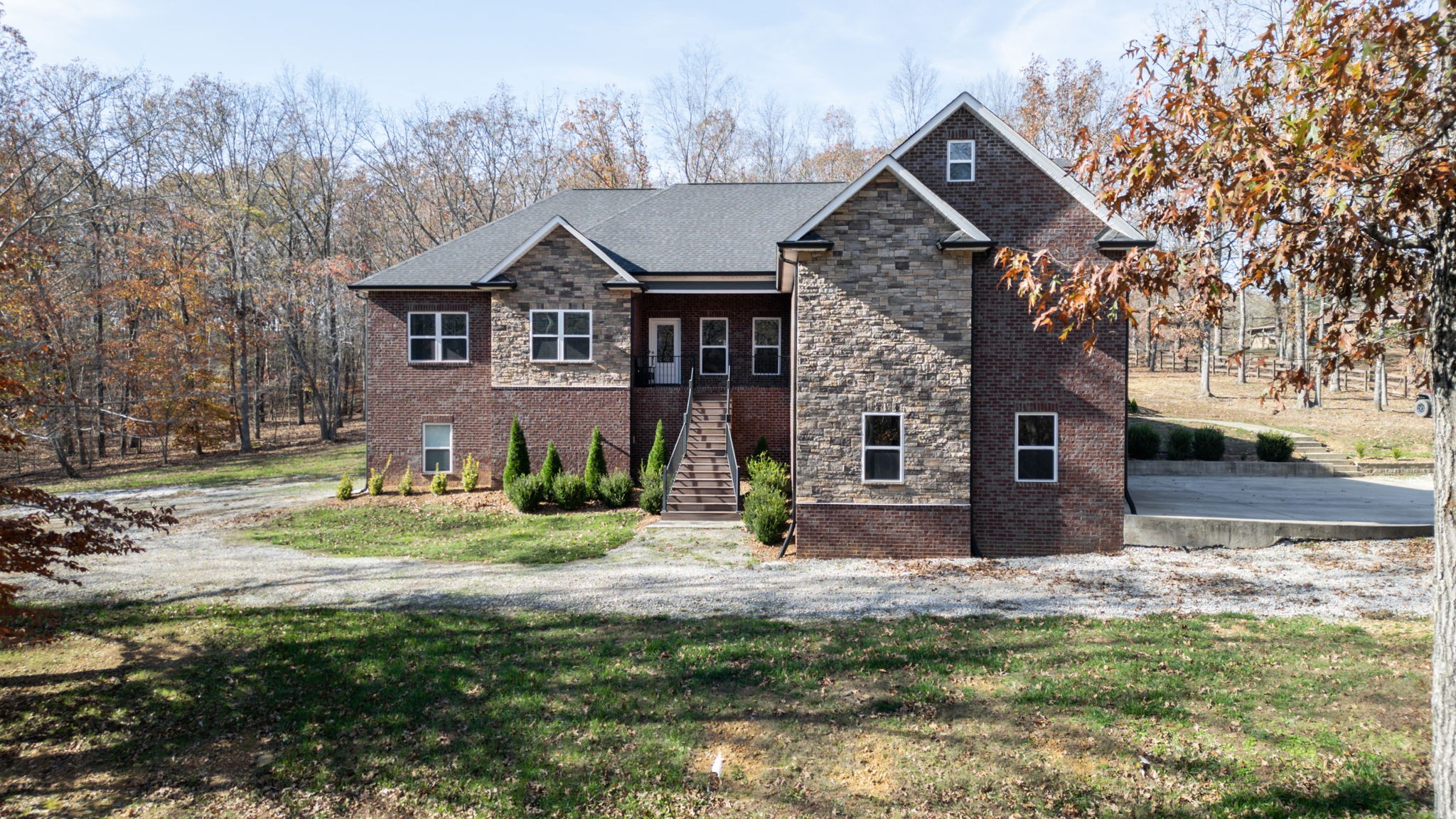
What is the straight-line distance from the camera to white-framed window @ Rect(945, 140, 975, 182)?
13.7 meters

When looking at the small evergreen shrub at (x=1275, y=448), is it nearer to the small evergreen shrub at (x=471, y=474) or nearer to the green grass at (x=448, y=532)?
the green grass at (x=448, y=532)

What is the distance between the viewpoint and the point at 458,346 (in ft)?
66.3

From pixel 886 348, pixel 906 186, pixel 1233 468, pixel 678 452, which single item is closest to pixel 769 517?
pixel 886 348

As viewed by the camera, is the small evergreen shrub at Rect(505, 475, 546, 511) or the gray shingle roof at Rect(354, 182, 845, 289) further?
the gray shingle roof at Rect(354, 182, 845, 289)

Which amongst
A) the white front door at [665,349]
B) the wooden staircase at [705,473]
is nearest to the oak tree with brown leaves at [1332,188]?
the wooden staircase at [705,473]

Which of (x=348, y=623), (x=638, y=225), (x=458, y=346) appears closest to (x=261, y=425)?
(x=458, y=346)

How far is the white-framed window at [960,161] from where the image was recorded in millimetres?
13688

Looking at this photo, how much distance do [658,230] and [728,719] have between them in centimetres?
1705

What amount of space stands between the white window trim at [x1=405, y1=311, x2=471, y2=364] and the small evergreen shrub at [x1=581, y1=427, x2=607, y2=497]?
14.2ft

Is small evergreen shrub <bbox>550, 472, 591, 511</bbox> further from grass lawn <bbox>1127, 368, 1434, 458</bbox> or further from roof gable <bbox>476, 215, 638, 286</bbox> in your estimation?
grass lawn <bbox>1127, 368, 1434, 458</bbox>

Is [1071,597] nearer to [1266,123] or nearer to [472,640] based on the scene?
[1266,123]

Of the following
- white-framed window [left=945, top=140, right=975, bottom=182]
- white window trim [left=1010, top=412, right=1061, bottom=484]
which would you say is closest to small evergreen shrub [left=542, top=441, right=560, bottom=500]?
white window trim [left=1010, top=412, right=1061, bottom=484]

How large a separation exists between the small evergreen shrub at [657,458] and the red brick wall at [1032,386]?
7722mm

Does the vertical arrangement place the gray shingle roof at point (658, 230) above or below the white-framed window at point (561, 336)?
above
